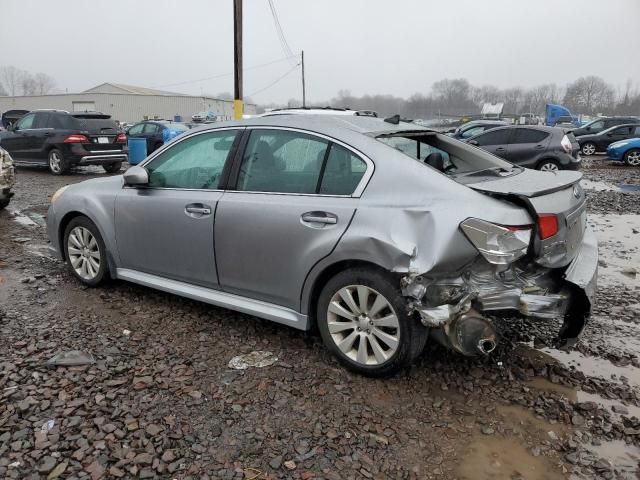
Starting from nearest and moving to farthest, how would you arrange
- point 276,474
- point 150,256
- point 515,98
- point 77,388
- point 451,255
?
point 276,474, point 451,255, point 77,388, point 150,256, point 515,98

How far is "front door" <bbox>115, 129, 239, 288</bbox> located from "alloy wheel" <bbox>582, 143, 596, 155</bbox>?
21.5m

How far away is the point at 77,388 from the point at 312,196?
71.8 inches

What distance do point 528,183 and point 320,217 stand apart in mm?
1313

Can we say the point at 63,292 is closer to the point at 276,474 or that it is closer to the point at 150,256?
the point at 150,256

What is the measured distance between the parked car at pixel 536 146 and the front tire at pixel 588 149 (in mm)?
9362

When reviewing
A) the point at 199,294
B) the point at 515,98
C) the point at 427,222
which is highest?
the point at 515,98

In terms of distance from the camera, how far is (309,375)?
10.7 feet

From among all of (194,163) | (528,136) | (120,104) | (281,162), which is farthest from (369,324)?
(120,104)

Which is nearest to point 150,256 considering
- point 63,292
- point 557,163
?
point 63,292

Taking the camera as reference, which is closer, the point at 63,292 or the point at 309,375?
the point at 309,375

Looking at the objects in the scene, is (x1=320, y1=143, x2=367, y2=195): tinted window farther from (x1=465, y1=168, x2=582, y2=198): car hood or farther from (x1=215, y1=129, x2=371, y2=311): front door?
(x1=465, y1=168, x2=582, y2=198): car hood

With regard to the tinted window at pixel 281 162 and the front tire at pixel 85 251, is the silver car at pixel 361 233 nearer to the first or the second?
the tinted window at pixel 281 162

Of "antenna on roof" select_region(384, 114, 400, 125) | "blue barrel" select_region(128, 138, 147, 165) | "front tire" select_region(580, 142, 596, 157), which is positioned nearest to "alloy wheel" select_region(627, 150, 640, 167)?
"front tire" select_region(580, 142, 596, 157)

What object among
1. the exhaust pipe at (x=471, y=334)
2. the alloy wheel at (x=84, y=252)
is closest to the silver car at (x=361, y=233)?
the exhaust pipe at (x=471, y=334)
